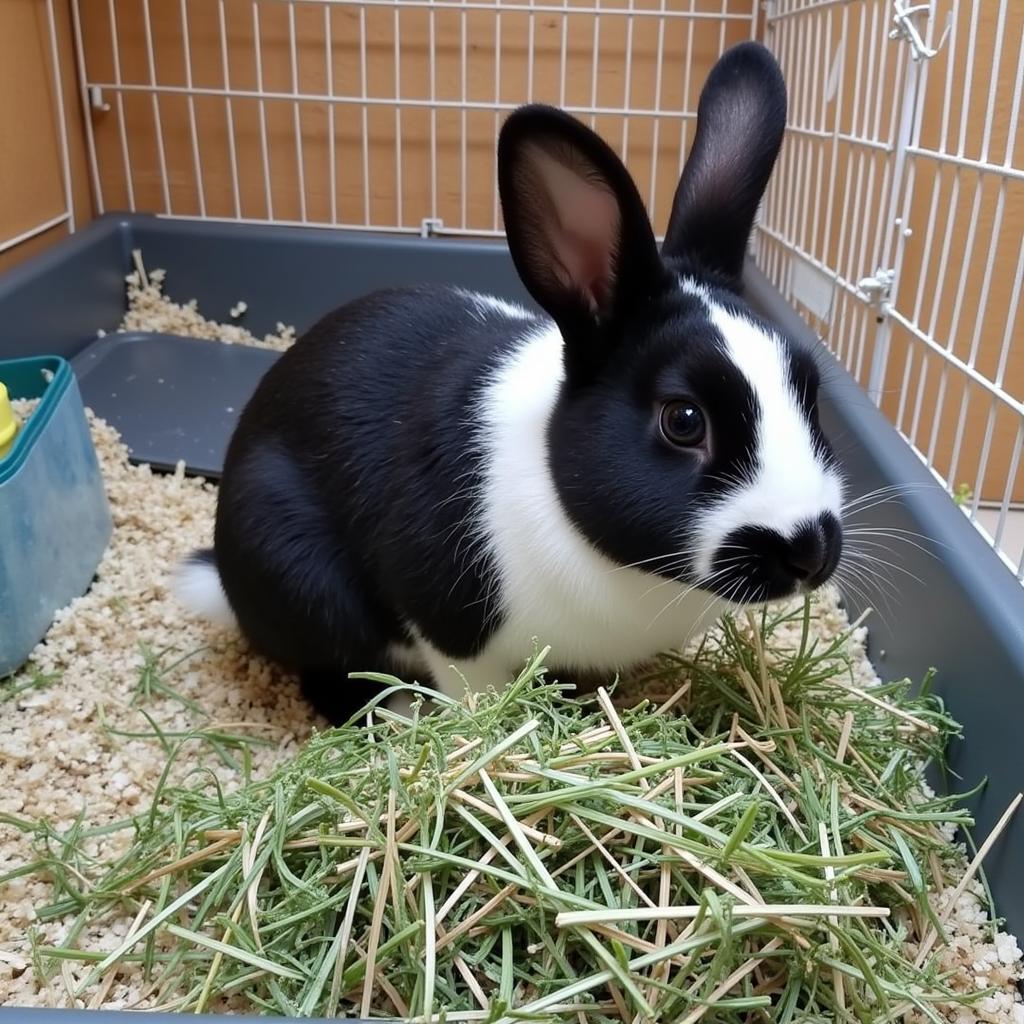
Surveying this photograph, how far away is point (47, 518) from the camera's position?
146 centimetres

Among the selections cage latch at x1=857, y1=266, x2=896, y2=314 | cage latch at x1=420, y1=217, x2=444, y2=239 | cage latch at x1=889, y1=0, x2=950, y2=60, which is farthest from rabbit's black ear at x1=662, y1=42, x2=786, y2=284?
cage latch at x1=420, y1=217, x2=444, y2=239

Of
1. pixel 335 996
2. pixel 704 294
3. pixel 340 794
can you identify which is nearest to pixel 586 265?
pixel 704 294

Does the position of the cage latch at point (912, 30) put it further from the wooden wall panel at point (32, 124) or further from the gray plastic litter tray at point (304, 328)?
the wooden wall panel at point (32, 124)

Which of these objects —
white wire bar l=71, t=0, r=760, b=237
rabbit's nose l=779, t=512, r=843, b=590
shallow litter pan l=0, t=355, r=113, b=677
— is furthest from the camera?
white wire bar l=71, t=0, r=760, b=237

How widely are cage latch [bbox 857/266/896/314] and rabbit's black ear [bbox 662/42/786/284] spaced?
0.49 m

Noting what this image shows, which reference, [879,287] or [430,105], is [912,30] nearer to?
[879,287]

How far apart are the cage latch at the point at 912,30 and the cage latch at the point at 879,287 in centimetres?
29

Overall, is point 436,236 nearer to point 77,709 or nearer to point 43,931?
point 77,709

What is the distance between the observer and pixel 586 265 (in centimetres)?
103

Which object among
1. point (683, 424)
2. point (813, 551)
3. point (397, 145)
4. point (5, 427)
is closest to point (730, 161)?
point (683, 424)

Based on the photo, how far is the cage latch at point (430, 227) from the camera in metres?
2.49

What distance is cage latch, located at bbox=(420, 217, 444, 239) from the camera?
2.49m

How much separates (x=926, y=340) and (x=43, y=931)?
121cm

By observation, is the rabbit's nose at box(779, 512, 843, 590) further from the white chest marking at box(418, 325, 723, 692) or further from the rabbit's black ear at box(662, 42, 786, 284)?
the rabbit's black ear at box(662, 42, 786, 284)
